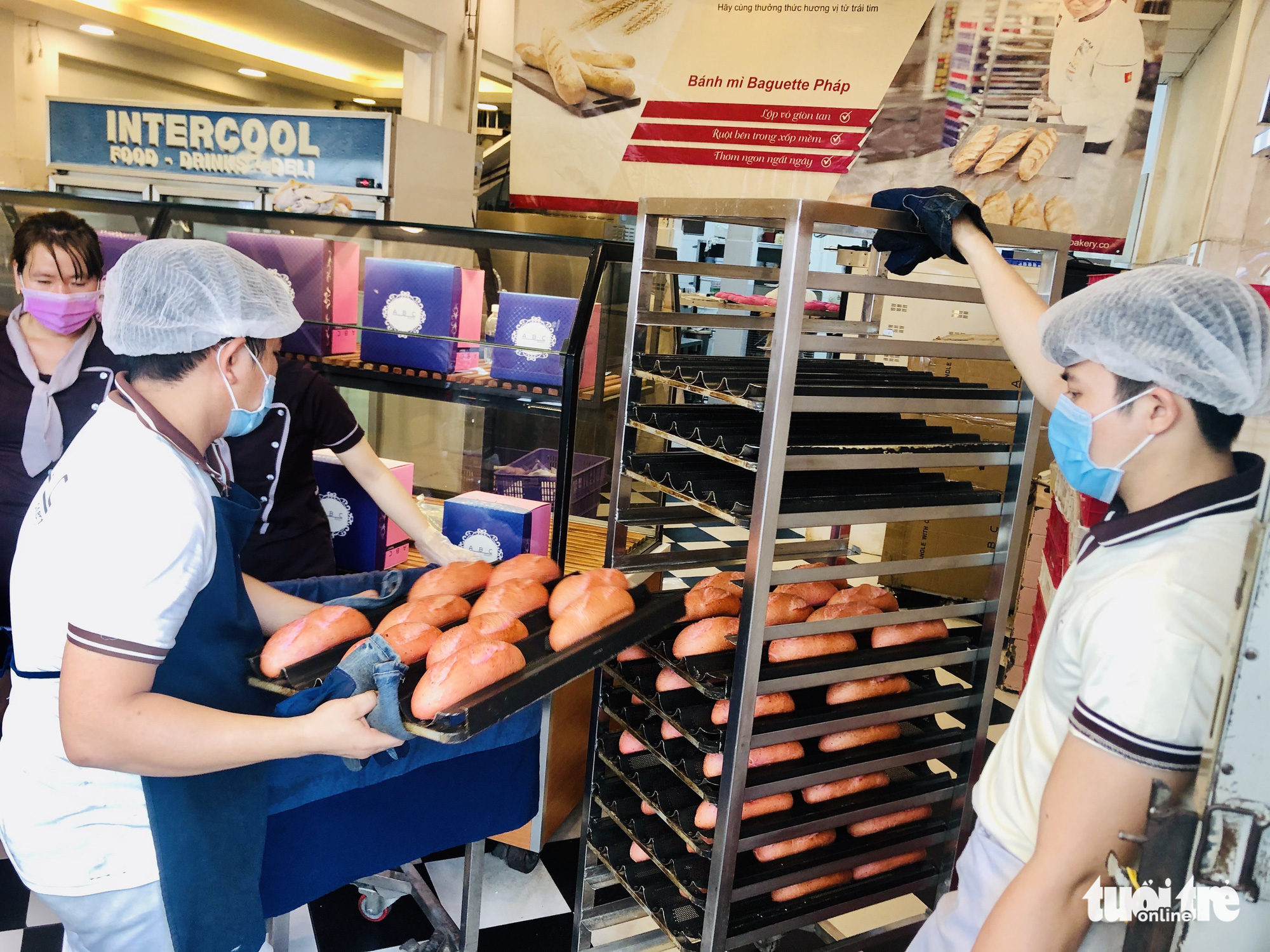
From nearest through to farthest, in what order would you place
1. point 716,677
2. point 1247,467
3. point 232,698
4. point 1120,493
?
point 1247,467, point 1120,493, point 232,698, point 716,677

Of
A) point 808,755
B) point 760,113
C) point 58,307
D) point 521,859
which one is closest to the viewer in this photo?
point 808,755

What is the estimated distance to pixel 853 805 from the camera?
74.9 inches

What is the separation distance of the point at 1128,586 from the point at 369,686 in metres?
1.11

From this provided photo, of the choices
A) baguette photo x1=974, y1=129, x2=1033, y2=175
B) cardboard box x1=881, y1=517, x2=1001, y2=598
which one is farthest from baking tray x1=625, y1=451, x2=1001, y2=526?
baguette photo x1=974, y1=129, x2=1033, y2=175

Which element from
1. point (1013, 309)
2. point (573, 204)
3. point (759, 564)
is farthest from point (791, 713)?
point (573, 204)

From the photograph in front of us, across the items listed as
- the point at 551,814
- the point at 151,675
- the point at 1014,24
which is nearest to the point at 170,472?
the point at 151,675

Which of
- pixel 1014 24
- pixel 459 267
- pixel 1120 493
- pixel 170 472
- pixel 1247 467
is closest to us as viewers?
pixel 1247 467

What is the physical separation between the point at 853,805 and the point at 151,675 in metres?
1.36

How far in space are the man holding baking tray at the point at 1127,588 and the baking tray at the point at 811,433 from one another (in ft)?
1.59

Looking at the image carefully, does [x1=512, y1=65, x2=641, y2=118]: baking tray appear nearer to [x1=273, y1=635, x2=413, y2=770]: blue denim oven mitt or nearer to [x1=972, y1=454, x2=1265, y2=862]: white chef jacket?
[x1=273, y1=635, x2=413, y2=770]: blue denim oven mitt

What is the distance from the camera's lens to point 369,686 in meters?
1.47

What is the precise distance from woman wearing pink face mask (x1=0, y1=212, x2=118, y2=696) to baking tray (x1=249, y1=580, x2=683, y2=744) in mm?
1584

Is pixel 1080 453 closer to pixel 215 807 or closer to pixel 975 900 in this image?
pixel 975 900

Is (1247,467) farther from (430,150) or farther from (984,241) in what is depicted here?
(430,150)
